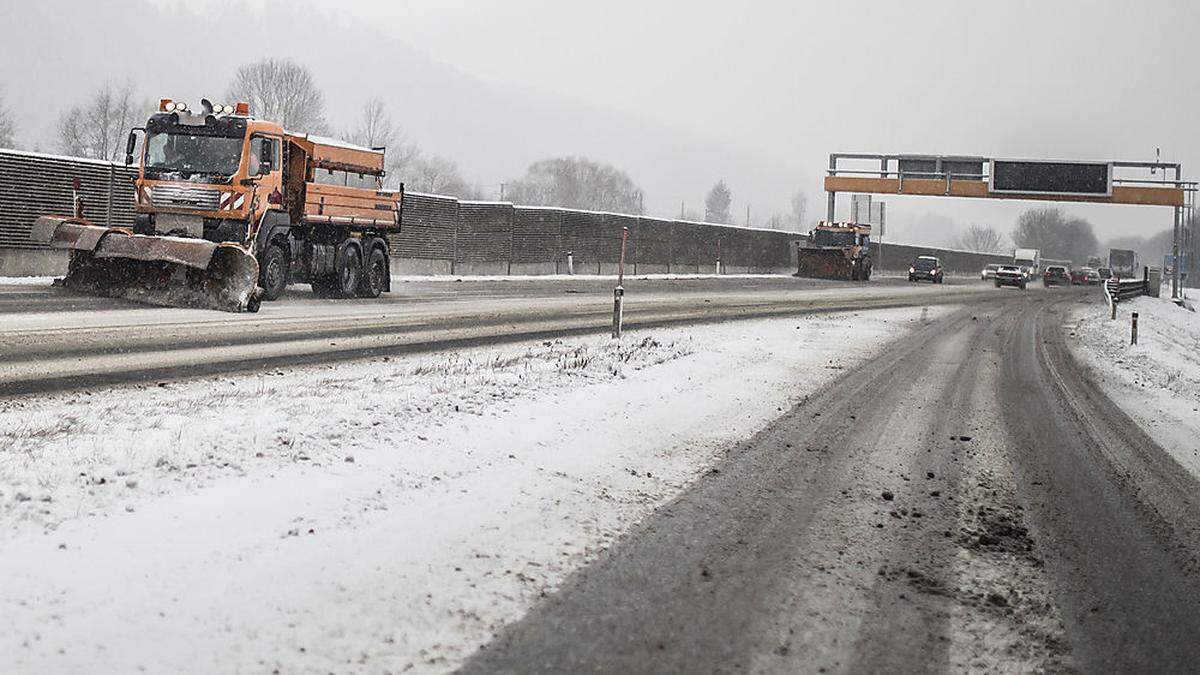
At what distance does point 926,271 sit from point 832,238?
8.91m

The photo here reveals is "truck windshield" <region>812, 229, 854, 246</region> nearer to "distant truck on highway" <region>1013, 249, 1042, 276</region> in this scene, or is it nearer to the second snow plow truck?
the second snow plow truck

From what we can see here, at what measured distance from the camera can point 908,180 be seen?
54.5m

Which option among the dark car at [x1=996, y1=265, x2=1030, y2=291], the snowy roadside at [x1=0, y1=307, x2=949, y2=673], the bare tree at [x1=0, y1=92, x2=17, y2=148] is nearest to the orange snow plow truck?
the snowy roadside at [x1=0, y1=307, x2=949, y2=673]

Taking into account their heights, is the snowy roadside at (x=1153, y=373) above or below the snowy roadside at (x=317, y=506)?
above

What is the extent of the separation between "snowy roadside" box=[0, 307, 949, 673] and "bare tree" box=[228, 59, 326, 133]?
2632 inches

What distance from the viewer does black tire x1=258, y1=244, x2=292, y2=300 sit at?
17500 mm

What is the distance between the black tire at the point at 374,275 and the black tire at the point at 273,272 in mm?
2782

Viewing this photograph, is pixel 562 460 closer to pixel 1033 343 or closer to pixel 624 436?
pixel 624 436

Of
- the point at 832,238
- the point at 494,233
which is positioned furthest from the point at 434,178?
the point at 494,233

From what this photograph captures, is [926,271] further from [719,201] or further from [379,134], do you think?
[719,201]

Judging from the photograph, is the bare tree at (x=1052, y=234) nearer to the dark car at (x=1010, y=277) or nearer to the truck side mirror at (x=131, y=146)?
the dark car at (x=1010, y=277)

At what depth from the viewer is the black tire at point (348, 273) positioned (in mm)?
20203

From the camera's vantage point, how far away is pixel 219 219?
1628 cm

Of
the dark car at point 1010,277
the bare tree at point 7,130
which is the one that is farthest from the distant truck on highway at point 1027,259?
the bare tree at point 7,130
